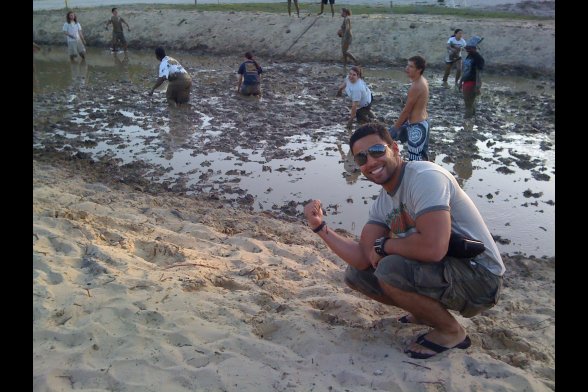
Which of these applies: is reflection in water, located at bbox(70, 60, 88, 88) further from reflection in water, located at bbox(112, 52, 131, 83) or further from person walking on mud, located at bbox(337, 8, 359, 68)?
person walking on mud, located at bbox(337, 8, 359, 68)

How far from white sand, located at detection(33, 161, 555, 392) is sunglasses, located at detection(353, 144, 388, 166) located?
1175mm

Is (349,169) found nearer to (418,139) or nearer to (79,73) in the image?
(418,139)

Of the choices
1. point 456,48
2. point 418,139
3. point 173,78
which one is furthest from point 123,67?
point 418,139

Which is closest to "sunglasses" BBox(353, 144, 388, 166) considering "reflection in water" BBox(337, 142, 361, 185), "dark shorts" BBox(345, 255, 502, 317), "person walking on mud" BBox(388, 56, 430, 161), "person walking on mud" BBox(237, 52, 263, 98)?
"dark shorts" BBox(345, 255, 502, 317)

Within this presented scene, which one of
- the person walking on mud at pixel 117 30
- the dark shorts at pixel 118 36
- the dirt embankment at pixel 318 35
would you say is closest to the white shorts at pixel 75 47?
→ the person walking on mud at pixel 117 30

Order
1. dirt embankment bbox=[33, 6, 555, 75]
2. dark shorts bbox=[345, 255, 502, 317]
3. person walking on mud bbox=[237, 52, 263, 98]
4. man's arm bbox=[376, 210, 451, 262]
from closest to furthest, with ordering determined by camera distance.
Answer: man's arm bbox=[376, 210, 451, 262], dark shorts bbox=[345, 255, 502, 317], person walking on mud bbox=[237, 52, 263, 98], dirt embankment bbox=[33, 6, 555, 75]

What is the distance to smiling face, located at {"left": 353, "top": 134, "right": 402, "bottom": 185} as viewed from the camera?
3068mm

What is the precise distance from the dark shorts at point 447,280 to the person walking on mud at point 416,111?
3373 millimetres

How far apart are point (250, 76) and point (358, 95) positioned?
12.8 ft

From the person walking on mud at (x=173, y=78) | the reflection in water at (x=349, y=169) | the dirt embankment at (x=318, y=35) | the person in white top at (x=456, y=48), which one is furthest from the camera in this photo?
the dirt embankment at (x=318, y=35)

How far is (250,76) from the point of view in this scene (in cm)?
1272

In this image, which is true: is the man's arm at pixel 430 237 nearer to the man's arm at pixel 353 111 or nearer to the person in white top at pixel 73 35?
the man's arm at pixel 353 111

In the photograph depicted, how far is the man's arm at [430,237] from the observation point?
9.21ft
